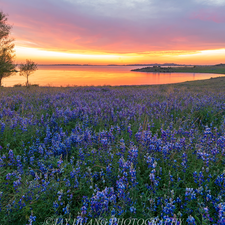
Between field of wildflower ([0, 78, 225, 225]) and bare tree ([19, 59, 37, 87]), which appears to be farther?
bare tree ([19, 59, 37, 87])

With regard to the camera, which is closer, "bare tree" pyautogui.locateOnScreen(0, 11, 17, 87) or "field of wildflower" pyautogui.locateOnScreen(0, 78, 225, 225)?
"field of wildflower" pyautogui.locateOnScreen(0, 78, 225, 225)

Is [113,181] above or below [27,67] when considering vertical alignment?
below

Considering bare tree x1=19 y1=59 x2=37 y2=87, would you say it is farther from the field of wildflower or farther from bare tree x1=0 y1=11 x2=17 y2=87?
the field of wildflower

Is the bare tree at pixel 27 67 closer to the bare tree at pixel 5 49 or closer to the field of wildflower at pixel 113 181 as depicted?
the bare tree at pixel 5 49

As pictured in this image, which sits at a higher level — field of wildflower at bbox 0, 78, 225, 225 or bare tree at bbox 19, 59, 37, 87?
bare tree at bbox 19, 59, 37, 87

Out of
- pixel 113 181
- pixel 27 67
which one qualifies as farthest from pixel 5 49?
pixel 113 181

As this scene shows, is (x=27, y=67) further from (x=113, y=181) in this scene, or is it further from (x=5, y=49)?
(x=113, y=181)

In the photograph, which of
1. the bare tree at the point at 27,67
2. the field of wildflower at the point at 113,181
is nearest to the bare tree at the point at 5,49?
the bare tree at the point at 27,67

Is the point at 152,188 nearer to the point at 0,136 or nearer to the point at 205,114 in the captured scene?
the point at 0,136

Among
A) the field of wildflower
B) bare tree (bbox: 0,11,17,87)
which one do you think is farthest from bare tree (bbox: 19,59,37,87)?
the field of wildflower

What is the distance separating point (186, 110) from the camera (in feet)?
22.6

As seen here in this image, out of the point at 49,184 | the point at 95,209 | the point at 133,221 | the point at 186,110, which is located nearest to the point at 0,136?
the point at 49,184

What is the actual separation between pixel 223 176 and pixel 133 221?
1.33 metres

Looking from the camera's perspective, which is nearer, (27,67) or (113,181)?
(113,181)
